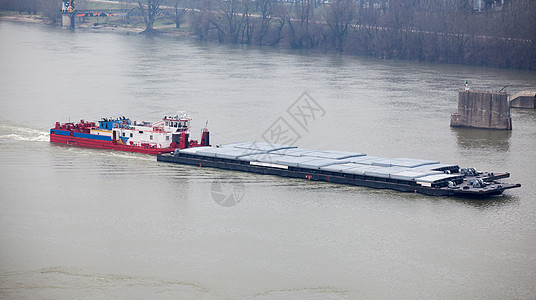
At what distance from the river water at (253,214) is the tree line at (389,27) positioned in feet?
80.3

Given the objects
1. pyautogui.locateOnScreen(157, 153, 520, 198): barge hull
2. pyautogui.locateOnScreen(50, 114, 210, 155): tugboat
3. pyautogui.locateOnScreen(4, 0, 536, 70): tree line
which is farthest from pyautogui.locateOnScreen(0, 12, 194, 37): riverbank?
pyautogui.locateOnScreen(157, 153, 520, 198): barge hull

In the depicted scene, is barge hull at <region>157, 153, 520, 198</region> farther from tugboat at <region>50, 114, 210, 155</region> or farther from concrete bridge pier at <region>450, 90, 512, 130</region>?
concrete bridge pier at <region>450, 90, 512, 130</region>

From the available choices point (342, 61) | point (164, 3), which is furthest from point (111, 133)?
point (164, 3)

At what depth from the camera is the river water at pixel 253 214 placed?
70.5ft

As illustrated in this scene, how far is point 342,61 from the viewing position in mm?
75312

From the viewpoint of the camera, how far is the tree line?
73375mm

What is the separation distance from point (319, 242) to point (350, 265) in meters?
1.99

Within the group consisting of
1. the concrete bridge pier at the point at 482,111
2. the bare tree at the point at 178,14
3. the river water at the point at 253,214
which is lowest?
the river water at the point at 253,214

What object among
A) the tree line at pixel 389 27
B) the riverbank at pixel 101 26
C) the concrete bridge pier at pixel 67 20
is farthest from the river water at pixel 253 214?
the concrete bridge pier at pixel 67 20

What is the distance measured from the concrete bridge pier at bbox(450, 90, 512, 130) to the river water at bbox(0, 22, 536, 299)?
30.7 inches

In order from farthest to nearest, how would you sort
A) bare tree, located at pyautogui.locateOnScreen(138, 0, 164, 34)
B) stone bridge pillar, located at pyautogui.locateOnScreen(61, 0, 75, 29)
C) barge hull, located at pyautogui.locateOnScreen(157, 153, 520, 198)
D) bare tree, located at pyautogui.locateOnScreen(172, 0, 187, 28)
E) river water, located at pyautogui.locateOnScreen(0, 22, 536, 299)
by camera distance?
bare tree, located at pyautogui.locateOnScreen(172, 0, 187, 28), stone bridge pillar, located at pyautogui.locateOnScreen(61, 0, 75, 29), bare tree, located at pyautogui.locateOnScreen(138, 0, 164, 34), barge hull, located at pyautogui.locateOnScreen(157, 153, 520, 198), river water, located at pyautogui.locateOnScreen(0, 22, 536, 299)

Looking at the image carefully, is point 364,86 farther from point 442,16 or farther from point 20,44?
point 20,44

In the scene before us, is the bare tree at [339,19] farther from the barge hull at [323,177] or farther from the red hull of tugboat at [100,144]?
the barge hull at [323,177]

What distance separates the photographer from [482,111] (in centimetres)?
4356
